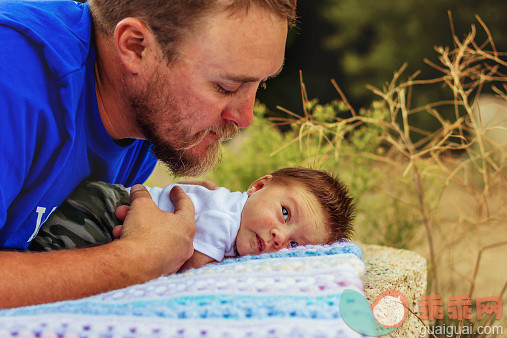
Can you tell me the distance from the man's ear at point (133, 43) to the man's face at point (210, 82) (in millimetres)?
58

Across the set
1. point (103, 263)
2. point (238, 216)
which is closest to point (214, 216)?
point (238, 216)

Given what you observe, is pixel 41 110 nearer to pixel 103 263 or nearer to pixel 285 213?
pixel 103 263

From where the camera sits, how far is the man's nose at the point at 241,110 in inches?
63.0

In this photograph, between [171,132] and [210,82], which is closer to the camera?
[210,82]

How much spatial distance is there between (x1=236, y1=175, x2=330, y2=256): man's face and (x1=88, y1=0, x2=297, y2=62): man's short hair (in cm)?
51

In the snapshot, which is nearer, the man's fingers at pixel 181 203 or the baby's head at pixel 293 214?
the man's fingers at pixel 181 203

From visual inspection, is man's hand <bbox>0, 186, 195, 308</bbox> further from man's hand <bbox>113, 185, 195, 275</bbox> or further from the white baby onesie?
the white baby onesie

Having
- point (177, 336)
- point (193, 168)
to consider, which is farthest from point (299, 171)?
point (177, 336)

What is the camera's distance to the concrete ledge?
1.48 metres

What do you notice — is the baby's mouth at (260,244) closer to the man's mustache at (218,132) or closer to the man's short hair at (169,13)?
the man's mustache at (218,132)

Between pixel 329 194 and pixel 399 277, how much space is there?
1.08 ft

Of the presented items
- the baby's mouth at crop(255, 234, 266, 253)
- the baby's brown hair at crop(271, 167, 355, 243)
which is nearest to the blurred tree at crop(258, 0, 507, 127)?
the baby's brown hair at crop(271, 167, 355, 243)

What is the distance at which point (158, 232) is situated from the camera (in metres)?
1.33

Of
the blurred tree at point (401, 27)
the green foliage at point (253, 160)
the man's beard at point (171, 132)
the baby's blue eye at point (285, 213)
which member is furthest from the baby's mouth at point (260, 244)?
the blurred tree at point (401, 27)
